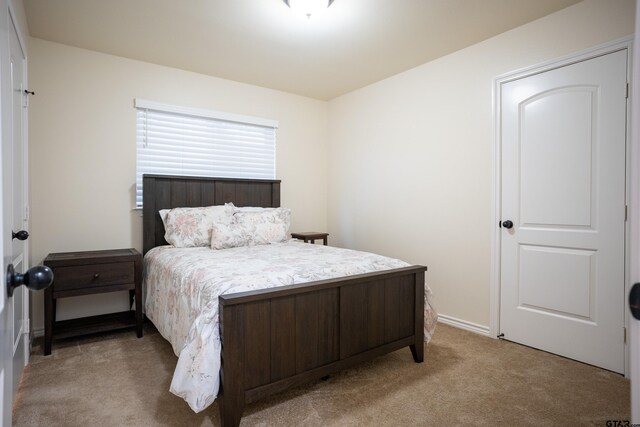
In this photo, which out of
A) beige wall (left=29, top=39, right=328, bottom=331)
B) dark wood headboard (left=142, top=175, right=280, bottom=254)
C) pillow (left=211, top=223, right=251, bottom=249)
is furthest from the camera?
dark wood headboard (left=142, top=175, right=280, bottom=254)

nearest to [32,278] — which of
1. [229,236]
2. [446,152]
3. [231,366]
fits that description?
[231,366]

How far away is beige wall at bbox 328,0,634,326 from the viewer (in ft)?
8.43

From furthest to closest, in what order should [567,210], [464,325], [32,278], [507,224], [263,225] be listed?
[263,225] < [464,325] < [507,224] < [567,210] < [32,278]

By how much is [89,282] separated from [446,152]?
123 inches

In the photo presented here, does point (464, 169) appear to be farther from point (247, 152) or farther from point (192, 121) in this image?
point (192, 121)

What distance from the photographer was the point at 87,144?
312cm

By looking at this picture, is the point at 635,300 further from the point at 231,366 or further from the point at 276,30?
the point at 276,30

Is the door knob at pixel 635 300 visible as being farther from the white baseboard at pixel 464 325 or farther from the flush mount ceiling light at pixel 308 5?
the white baseboard at pixel 464 325

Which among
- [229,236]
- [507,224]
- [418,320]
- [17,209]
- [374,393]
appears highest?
[17,209]

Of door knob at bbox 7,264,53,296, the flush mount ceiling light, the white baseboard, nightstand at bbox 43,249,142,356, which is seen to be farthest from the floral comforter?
the flush mount ceiling light

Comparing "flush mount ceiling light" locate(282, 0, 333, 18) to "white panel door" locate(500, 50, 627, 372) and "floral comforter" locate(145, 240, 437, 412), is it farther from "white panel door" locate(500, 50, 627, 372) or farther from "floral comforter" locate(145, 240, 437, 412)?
"floral comforter" locate(145, 240, 437, 412)

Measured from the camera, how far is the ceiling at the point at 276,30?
8.02 feet

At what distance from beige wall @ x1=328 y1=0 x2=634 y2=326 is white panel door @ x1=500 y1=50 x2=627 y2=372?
173 millimetres

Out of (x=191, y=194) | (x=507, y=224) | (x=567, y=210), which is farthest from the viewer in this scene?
(x=191, y=194)
